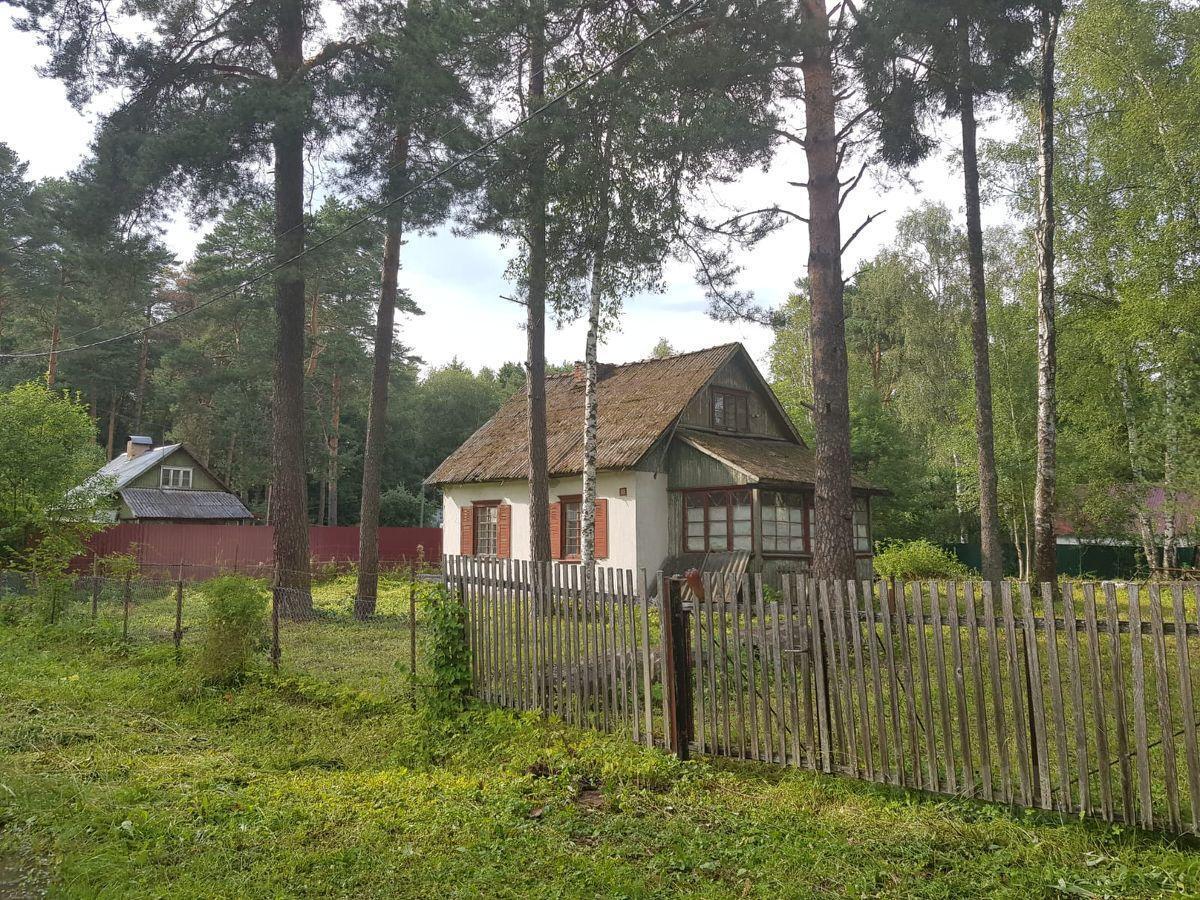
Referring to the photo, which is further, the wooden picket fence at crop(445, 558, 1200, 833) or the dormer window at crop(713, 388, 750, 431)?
the dormer window at crop(713, 388, 750, 431)

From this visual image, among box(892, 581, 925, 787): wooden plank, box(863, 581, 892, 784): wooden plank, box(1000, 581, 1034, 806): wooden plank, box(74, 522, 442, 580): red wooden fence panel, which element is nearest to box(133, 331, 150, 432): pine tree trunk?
box(74, 522, 442, 580): red wooden fence panel

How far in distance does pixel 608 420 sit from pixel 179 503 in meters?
19.7

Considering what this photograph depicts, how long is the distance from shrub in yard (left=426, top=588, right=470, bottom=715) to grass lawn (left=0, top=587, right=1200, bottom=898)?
1.10 feet

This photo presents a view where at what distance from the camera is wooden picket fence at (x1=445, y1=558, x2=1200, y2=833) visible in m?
4.26

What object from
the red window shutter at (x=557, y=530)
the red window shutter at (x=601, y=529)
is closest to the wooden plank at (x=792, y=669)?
the red window shutter at (x=601, y=529)

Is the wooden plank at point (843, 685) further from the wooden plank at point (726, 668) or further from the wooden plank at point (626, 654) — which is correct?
the wooden plank at point (626, 654)

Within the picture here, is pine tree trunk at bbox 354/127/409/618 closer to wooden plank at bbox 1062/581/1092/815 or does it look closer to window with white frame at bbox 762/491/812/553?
window with white frame at bbox 762/491/812/553

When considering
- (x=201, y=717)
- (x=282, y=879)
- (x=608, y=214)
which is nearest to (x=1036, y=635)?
(x=282, y=879)

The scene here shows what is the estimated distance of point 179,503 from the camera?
31.6 m

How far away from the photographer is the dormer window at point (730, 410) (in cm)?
2144

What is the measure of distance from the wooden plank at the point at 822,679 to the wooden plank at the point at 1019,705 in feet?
3.81

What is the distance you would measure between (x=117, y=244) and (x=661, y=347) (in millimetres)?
42367

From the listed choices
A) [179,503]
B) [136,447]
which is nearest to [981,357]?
[179,503]

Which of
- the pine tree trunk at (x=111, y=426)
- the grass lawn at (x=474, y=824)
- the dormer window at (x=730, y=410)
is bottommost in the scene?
the grass lawn at (x=474, y=824)
